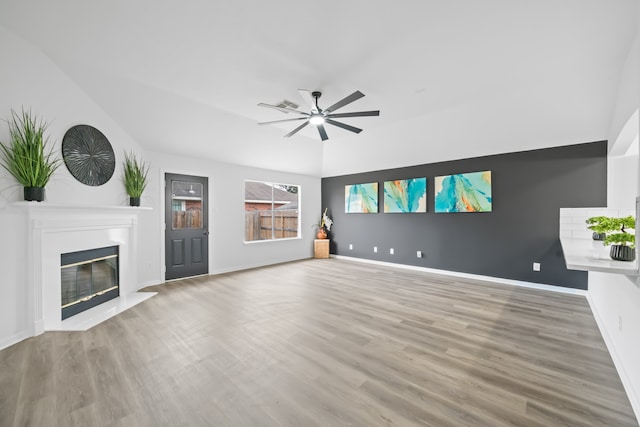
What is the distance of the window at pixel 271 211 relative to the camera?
662 cm

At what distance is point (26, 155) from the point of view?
2648mm

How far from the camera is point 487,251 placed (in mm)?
4984

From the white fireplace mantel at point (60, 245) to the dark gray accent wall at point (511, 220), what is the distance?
5.29 meters

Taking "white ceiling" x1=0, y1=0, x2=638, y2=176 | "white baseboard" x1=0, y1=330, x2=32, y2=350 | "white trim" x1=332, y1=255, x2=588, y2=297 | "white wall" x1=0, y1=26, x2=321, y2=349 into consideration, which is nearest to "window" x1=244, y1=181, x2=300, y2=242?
"white wall" x1=0, y1=26, x2=321, y2=349

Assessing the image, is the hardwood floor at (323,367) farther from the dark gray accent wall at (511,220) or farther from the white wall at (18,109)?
the dark gray accent wall at (511,220)

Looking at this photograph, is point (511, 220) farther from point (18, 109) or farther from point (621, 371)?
point (18, 109)

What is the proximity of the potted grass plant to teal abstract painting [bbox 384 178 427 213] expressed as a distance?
19.2ft

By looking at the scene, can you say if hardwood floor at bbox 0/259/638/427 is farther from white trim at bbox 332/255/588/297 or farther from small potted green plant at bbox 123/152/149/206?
small potted green plant at bbox 123/152/149/206

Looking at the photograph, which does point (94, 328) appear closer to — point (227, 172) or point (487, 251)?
point (227, 172)

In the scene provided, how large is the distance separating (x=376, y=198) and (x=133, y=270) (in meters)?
5.25

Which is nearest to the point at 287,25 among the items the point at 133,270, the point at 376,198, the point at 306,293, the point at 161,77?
the point at 161,77

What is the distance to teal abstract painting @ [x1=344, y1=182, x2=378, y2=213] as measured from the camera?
6.69 m

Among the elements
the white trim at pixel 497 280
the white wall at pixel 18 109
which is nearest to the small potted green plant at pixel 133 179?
the white wall at pixel 18 109

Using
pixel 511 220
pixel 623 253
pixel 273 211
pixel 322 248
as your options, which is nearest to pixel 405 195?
pixel 511 220
